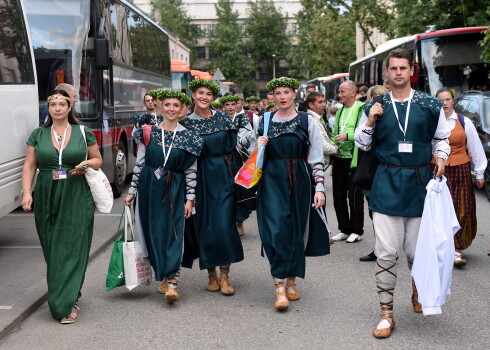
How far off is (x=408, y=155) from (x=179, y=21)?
290 ft

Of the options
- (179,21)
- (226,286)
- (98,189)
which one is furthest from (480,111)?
(179,21)

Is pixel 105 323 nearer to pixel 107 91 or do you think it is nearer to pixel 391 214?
pixel 391 214

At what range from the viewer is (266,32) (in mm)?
94875

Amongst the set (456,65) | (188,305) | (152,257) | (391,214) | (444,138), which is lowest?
(188,305)

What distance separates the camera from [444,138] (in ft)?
17.4

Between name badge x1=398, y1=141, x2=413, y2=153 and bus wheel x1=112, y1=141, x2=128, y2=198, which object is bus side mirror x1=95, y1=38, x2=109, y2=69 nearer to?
bus wheel x1=112, y1=141, x2=128, y2=198

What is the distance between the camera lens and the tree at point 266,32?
94625mm

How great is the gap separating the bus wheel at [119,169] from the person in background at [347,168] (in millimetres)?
5423

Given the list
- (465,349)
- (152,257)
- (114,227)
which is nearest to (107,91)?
(114,227)

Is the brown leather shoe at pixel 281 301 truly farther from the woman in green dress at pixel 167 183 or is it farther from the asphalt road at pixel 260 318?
the woman in green dress at pixel 167 183

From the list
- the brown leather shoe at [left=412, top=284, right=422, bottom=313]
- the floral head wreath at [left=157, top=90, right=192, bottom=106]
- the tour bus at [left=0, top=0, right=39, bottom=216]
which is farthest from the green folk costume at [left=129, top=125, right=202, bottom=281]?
the brown leather shoe at [left=412, top=284, right=422, bottom=313]

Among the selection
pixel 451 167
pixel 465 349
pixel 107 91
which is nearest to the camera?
pixel 465 349

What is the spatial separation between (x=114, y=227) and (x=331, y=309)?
4.50 m

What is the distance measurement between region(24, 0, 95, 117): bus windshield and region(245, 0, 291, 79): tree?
83.4 metres
